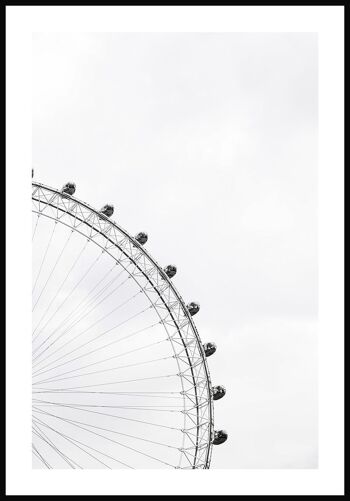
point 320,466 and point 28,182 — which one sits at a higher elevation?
point 28,182

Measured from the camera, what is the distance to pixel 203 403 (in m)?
30.3

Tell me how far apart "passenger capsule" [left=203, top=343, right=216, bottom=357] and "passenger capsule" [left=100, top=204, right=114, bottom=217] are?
249 inches

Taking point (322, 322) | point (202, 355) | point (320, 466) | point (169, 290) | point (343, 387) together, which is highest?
point (169, 290)

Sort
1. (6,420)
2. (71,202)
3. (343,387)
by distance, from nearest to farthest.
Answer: (6,420) < (343,387) < (71,202)

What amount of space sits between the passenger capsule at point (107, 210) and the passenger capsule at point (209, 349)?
6331mm

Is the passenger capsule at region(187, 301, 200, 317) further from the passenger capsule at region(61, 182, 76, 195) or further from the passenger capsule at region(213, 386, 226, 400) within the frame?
the passenger capsule at region(61, 182, 76, 195)

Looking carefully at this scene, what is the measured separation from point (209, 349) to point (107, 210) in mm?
6701

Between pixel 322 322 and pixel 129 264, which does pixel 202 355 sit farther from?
pixel 322 322

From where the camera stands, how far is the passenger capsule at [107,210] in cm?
2916

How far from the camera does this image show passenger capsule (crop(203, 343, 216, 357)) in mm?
30078

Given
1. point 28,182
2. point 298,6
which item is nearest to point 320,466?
point 28,182

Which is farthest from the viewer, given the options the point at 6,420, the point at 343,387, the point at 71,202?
the point at 71,202

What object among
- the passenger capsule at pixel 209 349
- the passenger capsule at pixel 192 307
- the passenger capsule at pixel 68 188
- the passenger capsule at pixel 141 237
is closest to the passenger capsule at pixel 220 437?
the passenger capsule at pixel 209 349
